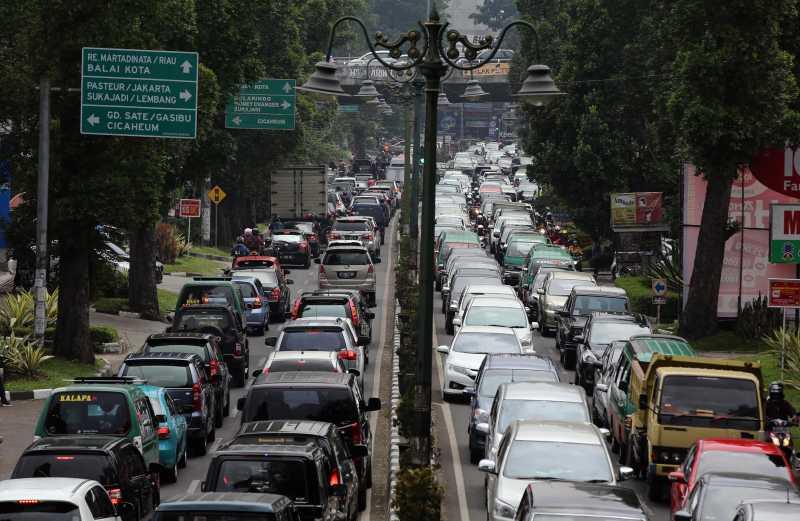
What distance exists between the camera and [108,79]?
3278cm

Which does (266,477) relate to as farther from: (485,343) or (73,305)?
(73,305)

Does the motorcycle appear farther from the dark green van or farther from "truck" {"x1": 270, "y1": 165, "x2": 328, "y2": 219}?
"truck" {"x1": 270, "y1": 165, "x2": 328, "y2": 219}

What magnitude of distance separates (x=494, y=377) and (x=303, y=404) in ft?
20.7

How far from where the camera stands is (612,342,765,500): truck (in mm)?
21562

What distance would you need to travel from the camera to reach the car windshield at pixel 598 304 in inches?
1446

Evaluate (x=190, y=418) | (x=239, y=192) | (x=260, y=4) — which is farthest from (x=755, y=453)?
(x=239, y=192)

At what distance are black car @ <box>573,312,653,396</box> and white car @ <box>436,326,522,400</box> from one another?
143 cm

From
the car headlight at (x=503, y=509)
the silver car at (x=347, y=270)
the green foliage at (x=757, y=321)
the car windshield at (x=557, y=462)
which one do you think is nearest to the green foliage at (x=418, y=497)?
the car headlight at (x=503, y=509)

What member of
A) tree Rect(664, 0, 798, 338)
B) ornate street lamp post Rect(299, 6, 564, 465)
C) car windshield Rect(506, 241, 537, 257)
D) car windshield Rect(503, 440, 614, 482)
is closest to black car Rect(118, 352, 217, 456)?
ornate street lamp post Rect(299, 6, 564, 465)

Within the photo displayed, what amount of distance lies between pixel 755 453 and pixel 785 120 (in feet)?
73.7

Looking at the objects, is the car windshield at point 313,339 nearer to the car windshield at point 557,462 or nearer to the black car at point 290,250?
the car windshield at point 557,462

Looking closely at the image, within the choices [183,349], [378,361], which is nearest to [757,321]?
[378,361]

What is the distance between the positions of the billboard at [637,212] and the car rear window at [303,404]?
36.1 metres

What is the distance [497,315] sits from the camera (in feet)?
115
